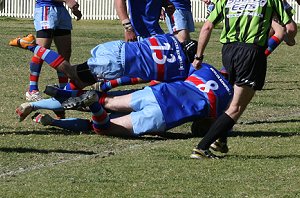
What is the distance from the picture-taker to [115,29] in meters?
35.3

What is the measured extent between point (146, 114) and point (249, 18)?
1.72m

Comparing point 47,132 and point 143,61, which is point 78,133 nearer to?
point 47,132

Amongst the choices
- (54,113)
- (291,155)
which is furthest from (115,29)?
(291,155)

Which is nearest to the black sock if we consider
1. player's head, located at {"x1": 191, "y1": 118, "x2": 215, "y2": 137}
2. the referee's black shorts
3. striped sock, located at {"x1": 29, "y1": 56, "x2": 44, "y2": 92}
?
the referee's black shorts

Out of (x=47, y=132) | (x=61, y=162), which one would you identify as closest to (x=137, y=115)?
(x=47, y=132)

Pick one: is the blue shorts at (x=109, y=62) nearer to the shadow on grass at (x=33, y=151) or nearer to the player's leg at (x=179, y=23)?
the shadow on grass at (x=33, y=151)

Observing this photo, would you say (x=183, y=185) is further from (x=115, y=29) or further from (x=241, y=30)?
(x=115, y=29)

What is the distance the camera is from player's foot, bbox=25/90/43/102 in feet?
46.1

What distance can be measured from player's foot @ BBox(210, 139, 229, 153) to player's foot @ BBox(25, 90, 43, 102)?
482 cm

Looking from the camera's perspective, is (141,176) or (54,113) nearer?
(141,176)

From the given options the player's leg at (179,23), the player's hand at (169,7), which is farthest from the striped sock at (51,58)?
Result: the player's leg at (179,23)

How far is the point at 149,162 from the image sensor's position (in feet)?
30.5

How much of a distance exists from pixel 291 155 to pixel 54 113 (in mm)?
3471

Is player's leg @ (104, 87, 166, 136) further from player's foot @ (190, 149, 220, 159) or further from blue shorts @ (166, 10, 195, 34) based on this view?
blue shorts @ (166, 10, 195, 34)
